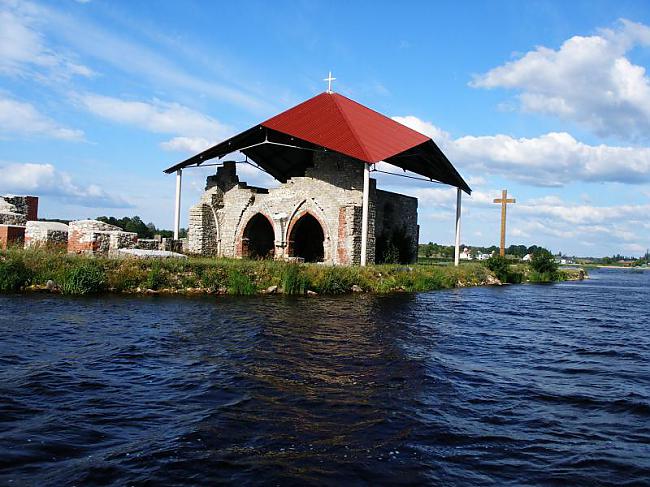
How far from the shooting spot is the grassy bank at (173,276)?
1519 cm

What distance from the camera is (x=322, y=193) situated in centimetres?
2412

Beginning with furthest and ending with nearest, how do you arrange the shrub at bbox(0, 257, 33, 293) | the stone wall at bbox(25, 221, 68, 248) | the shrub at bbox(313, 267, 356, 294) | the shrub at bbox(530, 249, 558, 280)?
the shrub at bbox(530, 249, 558, 280)
the stone wall at bbox(25, 221, 68, 248)
the shrub at bbox(313, 267, 356, 294)
the shrub at bbox(0, 257, 33, 293)

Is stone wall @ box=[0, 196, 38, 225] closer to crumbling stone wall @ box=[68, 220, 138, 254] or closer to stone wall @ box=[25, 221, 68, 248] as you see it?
stone wall @ box=[25, 221, 68, 248]

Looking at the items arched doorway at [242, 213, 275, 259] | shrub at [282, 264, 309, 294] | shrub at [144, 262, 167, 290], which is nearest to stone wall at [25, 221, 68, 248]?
shrub at [144, 262, 167, 290]

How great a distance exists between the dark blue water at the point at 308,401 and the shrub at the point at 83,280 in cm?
250

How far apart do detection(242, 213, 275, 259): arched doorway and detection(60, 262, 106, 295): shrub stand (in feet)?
37.7

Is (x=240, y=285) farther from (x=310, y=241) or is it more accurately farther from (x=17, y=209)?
(x=17, y=209)

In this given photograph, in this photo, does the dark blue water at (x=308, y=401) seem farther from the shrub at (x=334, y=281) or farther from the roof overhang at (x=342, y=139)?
the roof overhang at (x=342, y=139)

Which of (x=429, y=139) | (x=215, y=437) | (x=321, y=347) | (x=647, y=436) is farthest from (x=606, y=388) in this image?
(x=429, y=139)

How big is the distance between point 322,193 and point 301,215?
1.50 metres

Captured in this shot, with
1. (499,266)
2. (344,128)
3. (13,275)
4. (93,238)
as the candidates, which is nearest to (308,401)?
(13,275)

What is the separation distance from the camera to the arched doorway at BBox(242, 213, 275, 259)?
26922mm

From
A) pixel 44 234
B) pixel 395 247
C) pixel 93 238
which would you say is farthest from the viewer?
pixel 395 247

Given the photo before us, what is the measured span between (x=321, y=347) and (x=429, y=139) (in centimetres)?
1817
